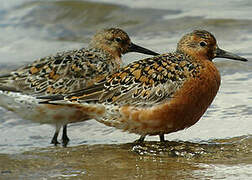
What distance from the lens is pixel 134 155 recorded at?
7.06 metres

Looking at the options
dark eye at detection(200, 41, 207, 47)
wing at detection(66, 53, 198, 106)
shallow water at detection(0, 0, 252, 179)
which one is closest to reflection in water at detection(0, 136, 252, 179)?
shallow water at detection(0, 0, 252, 179)

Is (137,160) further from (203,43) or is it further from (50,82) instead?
(50,82)

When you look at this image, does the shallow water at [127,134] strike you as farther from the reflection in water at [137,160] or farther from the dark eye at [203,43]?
the dark eye at [203,43]

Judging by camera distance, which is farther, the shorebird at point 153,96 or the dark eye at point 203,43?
the dark eye at point 203,43

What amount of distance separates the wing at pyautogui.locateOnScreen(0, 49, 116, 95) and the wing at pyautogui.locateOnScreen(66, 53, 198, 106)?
2.52ft

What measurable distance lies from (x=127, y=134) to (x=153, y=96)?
143 cm

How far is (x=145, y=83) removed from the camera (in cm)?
725

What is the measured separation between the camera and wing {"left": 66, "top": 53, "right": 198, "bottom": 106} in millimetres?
7141

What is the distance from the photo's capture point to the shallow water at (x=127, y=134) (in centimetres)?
657

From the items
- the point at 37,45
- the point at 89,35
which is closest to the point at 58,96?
the point at 37,45

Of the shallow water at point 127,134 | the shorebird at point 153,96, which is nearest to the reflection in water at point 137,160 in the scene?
the shallow water at point 127,134

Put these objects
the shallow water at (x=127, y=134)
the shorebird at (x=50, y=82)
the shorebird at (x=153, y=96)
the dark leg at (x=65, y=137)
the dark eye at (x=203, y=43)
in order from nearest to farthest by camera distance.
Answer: the shallow water at (x=127, y=134), the shorebird at (x=153, y=96), the dark eye at (x=203, y=43), the shorebird at (x=50, y=82), the dark leg at (x=65, y=137)

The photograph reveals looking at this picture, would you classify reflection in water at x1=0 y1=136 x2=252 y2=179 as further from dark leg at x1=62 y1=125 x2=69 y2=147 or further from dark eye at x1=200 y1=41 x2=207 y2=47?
dark eye at x1=200 y1=41 x2=207 y2=47

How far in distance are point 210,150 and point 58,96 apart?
1.97 meters
